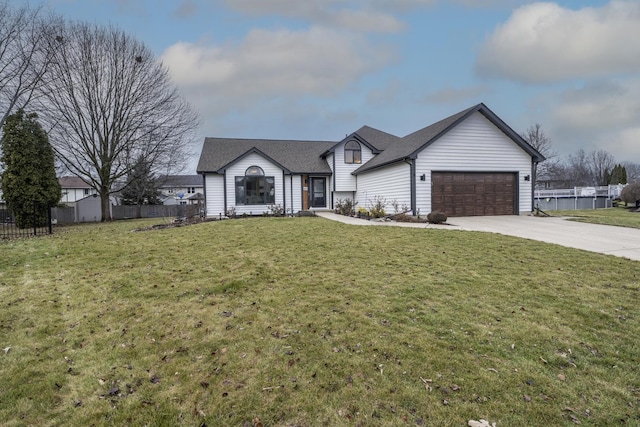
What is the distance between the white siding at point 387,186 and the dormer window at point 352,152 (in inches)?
52.2

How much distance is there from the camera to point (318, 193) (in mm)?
22562

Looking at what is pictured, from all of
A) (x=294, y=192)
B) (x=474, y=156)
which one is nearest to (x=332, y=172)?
(x=294, y=192)

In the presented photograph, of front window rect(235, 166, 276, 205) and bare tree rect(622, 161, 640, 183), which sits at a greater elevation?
bare tree rect(622, 161, 640, 183)

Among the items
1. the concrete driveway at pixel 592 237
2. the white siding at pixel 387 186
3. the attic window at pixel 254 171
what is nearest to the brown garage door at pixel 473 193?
the white siding at pixel 387 186

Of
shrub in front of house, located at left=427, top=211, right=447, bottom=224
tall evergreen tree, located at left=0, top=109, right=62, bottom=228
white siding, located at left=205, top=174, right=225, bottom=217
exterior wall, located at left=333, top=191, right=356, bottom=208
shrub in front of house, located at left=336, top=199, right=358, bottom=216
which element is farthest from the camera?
exterior wall, located at left=333, top=191, right=356, bottom=208

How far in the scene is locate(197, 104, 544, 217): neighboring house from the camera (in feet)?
52.1

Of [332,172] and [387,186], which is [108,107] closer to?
[332,172]

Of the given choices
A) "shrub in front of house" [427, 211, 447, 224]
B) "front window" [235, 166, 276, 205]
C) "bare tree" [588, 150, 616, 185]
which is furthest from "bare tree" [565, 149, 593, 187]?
"front window" [235, 166, 276, 205]

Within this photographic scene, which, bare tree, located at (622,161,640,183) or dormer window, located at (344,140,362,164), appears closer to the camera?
Result: dormer window, located at (344,140,362,164)

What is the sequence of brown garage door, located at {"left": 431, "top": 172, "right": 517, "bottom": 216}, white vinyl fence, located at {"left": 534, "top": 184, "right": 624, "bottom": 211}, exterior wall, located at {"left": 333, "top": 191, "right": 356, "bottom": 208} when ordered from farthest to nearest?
white vinyl fence, located at {"left": 534, "top": 184, "right": 624, "bottom": 211}
exterior wall, located at {"left": 333, "top": 191, "right": 356, "bottom": 208}
brown garage door, located at {"left": 431, "top": 172, "right": 517, "bottom": 216}

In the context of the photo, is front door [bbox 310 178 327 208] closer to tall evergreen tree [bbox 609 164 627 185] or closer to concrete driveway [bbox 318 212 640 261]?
concrete driveway [bbox 318 212 640 261]

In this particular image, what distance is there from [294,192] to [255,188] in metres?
2.66

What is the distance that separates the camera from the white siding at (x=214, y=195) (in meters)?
19.7

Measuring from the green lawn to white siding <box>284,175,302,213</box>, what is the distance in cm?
1440
